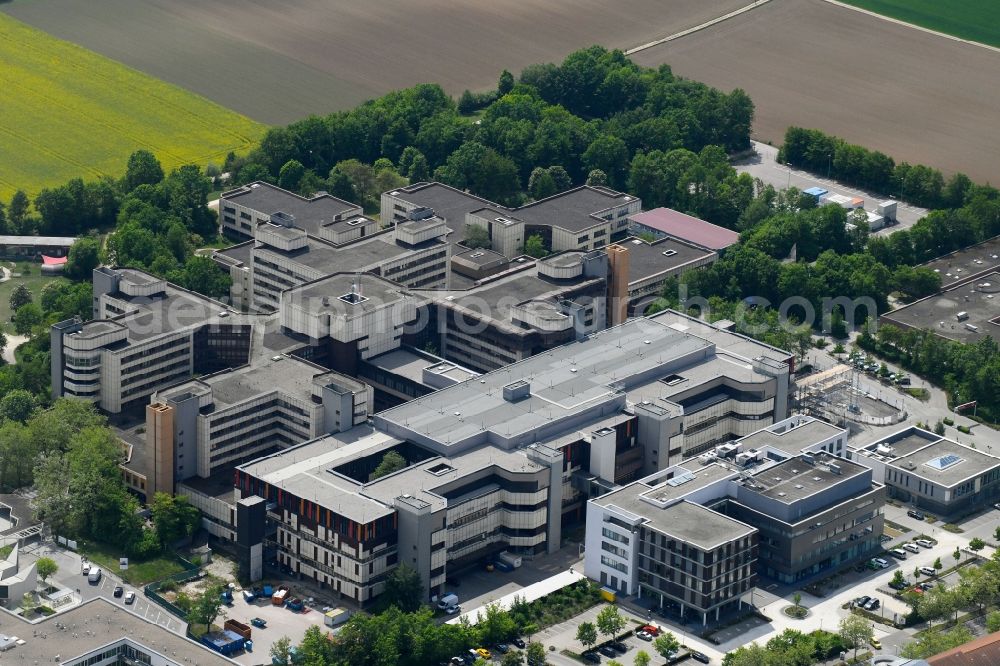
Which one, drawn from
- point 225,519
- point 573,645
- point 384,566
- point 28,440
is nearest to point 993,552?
point 573,645

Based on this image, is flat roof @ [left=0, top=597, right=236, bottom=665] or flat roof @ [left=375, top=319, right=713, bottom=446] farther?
flat roof @ [left=375, top=319, right=713, bottom=446]

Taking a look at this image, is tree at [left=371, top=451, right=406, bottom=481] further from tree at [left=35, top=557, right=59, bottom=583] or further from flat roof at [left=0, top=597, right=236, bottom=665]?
tree at [left=35, top=557, right=59, bottom=583]

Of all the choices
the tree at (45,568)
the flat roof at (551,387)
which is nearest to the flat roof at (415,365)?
the flat roof at (551,387)

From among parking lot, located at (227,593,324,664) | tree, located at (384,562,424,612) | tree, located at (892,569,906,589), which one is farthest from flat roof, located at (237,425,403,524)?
tree, located at (892,569,906,589)

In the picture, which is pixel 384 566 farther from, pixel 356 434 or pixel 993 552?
pixel 993 552

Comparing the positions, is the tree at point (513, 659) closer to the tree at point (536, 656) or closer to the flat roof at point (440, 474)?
the tree at point (536, 656)

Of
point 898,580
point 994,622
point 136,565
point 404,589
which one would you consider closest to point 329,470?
point 404,589

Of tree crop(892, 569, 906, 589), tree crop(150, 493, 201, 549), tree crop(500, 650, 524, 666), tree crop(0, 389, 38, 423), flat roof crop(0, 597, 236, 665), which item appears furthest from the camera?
tree crop(0, 389, 38, 423)
